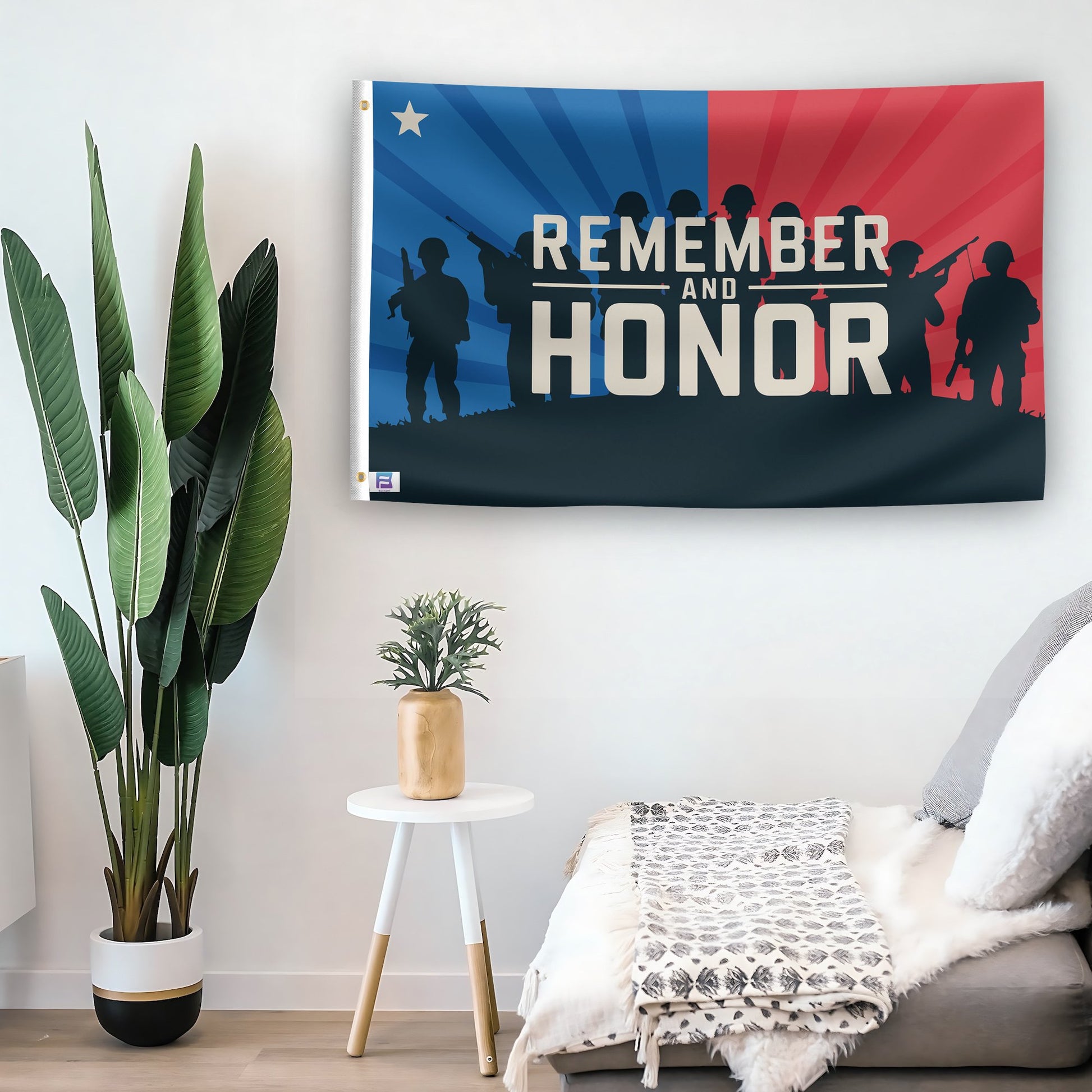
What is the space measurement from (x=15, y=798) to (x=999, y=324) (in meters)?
2.30

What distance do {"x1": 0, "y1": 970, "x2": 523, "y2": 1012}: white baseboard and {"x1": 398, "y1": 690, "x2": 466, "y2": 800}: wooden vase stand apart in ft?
1.93

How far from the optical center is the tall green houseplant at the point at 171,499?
202 centimetres

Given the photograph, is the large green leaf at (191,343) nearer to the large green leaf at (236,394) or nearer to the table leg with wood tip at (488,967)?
the large green leaf at (236,394)

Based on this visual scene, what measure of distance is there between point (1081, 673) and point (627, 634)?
1070 millimetres

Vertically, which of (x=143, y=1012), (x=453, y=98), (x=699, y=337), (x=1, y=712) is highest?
(x=453, y=98)

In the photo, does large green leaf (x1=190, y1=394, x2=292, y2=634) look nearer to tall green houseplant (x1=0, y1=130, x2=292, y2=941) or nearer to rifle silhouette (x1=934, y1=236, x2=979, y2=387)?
tall green houseplant (x1=0, y1=130, x2=292, y2=941)

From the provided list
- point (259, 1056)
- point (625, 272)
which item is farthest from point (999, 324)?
point (259, 1056)

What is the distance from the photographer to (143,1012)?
2.02m

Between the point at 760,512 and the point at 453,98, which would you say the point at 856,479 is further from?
the point at 453,98

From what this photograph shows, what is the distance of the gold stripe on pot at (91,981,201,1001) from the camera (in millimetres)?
2012

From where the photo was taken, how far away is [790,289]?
2277 millimetres

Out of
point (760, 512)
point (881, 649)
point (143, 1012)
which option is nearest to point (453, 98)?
point (760, 512)

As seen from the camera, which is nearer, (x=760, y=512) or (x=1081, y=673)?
(x=1081, y=673)

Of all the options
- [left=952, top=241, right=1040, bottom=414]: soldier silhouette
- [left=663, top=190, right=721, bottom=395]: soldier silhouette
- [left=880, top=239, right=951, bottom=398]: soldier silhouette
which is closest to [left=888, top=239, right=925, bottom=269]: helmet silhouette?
[left=880, top=239, right=951, bottom=398]: soldier silhouette
